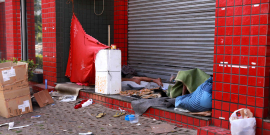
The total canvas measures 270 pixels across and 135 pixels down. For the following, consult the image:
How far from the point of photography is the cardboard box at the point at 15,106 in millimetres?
5402

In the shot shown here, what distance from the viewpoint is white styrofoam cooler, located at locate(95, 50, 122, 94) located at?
5848 millimetres

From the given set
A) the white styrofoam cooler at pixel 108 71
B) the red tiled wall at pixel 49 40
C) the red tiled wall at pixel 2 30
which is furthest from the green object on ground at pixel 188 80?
the red tiled wall at pixel 2 30

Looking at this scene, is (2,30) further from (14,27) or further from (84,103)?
(84,103)

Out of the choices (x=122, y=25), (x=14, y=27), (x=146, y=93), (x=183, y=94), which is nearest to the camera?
(x=183, y=94)

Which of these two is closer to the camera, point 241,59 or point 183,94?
point 241,59

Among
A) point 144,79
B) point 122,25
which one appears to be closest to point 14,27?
point 122,25

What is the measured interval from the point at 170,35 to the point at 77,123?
130 inches

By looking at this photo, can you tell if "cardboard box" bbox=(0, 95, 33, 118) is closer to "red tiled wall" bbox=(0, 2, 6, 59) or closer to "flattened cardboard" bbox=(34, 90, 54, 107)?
"flattened cardboard" bbox=(34, 90, 54, 107)

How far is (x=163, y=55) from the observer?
7.11m

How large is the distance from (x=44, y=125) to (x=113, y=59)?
6.39 ft

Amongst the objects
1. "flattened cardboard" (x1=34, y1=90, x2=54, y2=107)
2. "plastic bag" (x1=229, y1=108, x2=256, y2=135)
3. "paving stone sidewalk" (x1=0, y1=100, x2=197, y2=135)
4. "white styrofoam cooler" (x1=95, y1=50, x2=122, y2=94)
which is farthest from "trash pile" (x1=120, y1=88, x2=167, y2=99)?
"plastic bag" (x1=229, y1=108, x2=256, y2=135)

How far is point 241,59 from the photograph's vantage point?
369 centimetres

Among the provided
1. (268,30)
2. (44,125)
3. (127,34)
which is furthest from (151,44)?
(268,30)

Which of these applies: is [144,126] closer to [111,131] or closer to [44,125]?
[111,131]
